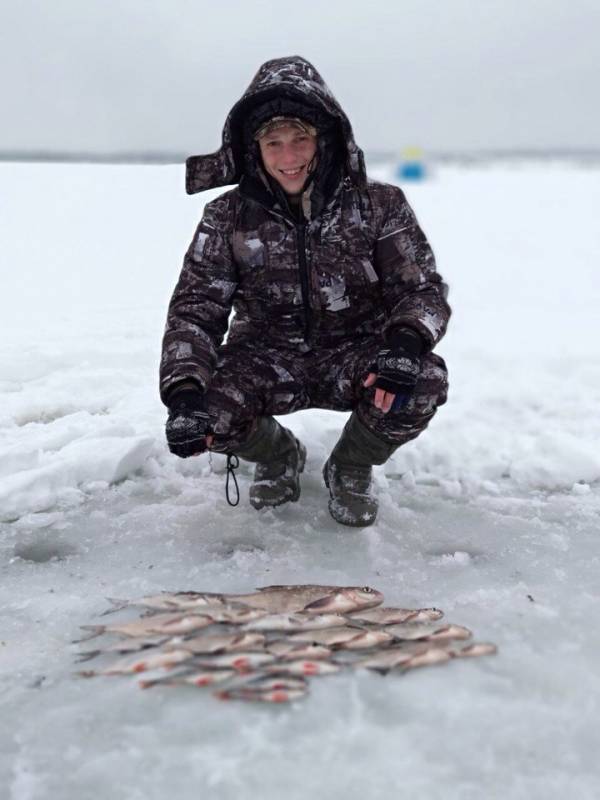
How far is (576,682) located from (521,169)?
20.3 meters

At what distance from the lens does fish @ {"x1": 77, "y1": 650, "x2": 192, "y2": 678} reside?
2012 millimetres

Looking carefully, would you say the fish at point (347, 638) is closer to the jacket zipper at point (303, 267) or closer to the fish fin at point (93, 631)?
the fish fin at point (93, 631)

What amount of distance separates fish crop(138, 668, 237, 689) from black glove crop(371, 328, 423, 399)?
1.10 metres

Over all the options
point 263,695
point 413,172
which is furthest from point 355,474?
point 413,172

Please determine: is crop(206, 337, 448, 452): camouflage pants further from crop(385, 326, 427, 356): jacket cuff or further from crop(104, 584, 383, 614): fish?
crop(104, 584, 383, 614): fish

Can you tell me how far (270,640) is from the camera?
7.00ft

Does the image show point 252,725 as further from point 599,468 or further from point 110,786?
point 599,468

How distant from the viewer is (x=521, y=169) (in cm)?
2041

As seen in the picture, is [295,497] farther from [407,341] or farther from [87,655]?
[87,655]

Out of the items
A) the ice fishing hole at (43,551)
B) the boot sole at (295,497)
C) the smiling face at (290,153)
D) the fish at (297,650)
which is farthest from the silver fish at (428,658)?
the smiling face at (290,153)

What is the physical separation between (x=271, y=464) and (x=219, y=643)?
3.68 feet

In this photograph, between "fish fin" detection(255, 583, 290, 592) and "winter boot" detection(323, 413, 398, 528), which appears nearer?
"fish fin" detection(255, 583, 290, 592)

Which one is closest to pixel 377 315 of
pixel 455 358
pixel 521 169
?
pixel 455 358

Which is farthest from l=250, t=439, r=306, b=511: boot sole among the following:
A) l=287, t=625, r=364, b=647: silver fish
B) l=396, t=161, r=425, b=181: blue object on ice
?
l=396, t=161, r=425, b=181: blue object on ice
